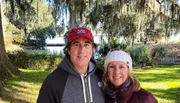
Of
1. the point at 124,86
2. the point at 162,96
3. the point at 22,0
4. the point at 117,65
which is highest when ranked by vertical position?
the point at 22,0

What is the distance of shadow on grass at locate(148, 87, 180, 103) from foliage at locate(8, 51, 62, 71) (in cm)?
592

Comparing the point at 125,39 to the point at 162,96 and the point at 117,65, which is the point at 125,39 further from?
the point at 117,65

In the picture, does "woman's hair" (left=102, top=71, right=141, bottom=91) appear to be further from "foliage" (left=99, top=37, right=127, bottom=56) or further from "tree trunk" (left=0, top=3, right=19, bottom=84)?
"foliage" (left=99, top=37, right=127, bottom=56)

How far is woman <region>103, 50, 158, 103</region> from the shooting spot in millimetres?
1997

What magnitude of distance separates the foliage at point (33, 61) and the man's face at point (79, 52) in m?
10.4

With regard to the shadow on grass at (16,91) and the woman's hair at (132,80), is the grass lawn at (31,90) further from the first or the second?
the woman's hair at (132,80)

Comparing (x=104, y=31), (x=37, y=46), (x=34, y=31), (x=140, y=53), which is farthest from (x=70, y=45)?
(x=34, y=31)

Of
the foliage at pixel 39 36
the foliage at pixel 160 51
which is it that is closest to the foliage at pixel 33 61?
the foliage at pixel 160 51

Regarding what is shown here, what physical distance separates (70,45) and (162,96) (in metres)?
5.50

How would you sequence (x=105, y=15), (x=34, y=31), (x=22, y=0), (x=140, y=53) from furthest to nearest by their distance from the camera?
(x=34, y=31)
(x=105, y=15)
(x=140, y=53)
(x=22, y=0)

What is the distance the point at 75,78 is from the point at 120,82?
0.38 meters

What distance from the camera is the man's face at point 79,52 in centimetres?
197

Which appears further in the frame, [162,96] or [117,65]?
[162,96]

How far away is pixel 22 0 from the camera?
11.1 meters
